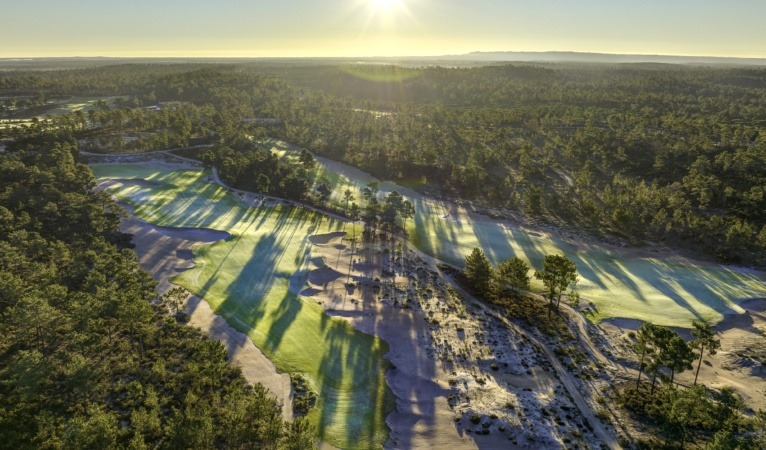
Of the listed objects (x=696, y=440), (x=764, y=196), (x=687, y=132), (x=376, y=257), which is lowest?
(x=696, y=440)

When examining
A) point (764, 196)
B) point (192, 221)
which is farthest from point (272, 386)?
point (764, 196)

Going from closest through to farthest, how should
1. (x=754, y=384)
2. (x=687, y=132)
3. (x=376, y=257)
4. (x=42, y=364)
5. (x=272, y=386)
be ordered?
1. (x=42, y=364)
2. (x=272, y=386)
3. (x=754, y=384)
4. (x=376, y=257)
5. (x=687, y=132)

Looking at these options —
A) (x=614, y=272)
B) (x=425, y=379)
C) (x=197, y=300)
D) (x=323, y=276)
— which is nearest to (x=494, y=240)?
(x=614, y=272)

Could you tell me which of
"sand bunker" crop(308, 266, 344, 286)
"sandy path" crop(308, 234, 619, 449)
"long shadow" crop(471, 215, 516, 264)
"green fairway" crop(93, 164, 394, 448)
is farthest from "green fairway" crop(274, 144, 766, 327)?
"green fairway" crop(93, 164, 394, 448)

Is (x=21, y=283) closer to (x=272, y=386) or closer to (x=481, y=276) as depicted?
(x=272, y=386)

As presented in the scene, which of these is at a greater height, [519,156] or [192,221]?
[519,156]

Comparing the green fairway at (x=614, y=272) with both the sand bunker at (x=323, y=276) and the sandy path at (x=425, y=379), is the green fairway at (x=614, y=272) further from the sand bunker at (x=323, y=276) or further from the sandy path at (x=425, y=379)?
the sand bunker at (x=323, y=276)

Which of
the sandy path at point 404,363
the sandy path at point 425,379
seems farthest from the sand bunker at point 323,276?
the sandy path at point 425,379
